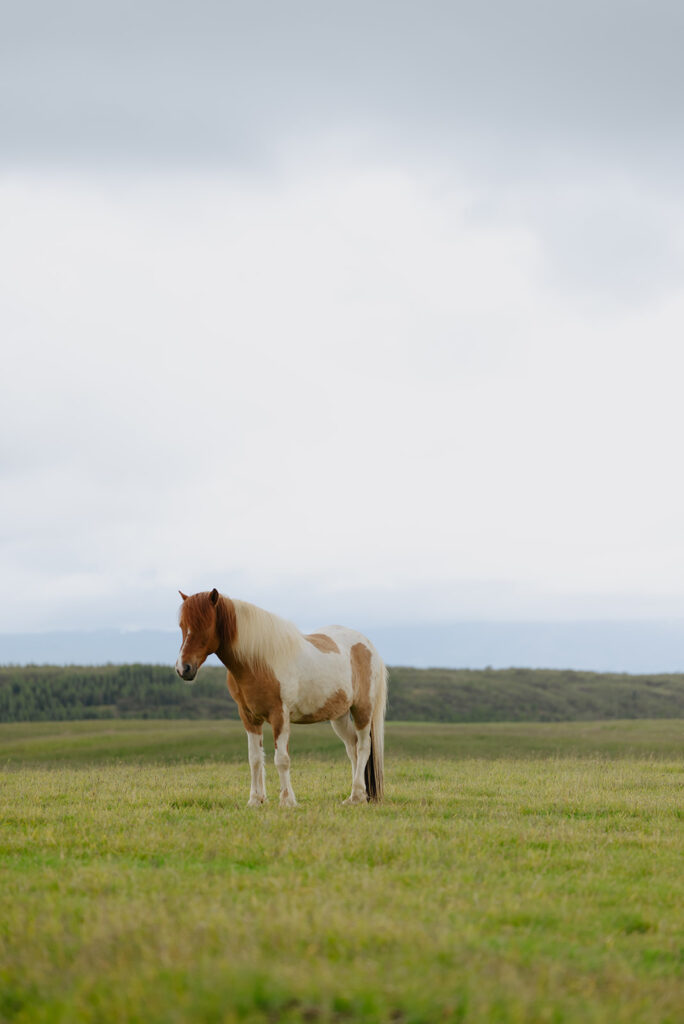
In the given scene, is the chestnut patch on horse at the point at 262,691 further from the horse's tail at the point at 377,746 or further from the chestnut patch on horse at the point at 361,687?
the horse's tail at the point at 377,746

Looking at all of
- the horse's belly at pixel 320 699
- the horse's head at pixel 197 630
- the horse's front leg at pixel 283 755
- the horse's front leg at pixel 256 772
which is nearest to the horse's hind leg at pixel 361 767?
the horse's belly at pixel 320 699

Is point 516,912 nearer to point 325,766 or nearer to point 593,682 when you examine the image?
point 325,766

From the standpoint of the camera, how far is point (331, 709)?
44.5 feet

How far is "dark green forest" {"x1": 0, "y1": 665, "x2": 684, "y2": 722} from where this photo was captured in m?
53.2

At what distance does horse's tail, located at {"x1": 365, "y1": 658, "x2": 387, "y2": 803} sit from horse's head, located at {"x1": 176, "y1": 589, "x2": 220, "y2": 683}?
10.4 feet

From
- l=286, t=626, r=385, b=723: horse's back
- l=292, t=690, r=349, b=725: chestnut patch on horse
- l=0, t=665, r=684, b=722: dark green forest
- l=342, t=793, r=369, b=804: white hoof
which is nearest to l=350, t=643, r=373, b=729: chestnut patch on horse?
l=286, t=626, r=385, b=723: horse's back

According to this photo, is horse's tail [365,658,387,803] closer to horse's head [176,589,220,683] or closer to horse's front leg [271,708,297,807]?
horse's front leg [271,708,297,807]

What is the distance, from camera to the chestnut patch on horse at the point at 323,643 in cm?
1380

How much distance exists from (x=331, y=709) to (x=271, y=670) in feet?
4.13

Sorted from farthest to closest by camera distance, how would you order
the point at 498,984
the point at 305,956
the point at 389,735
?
1. the point at 389,735
2. the point at 305,956
3. the point at 498,984

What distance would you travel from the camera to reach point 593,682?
227ft

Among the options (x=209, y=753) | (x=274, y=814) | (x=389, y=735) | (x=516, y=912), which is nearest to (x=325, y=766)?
(x=209, y=753)

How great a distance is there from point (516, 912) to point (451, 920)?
60cm

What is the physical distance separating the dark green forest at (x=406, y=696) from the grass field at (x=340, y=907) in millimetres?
39702
